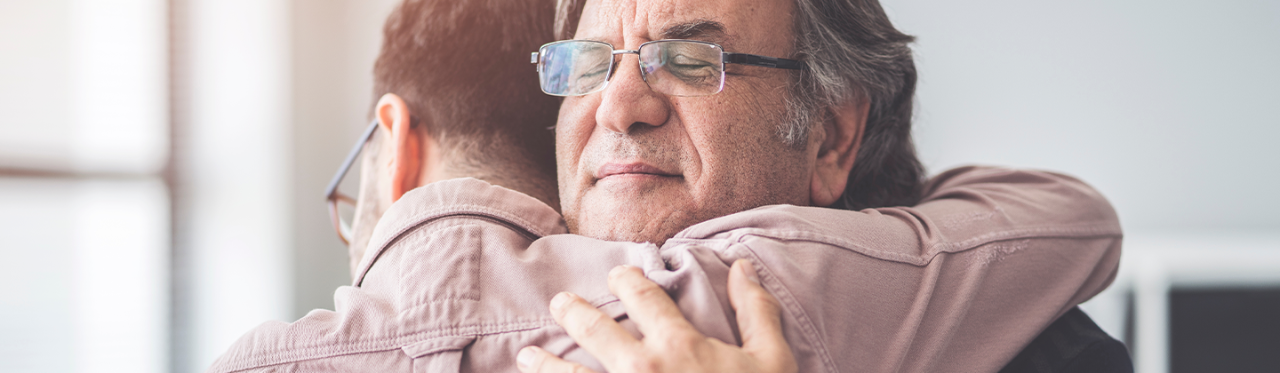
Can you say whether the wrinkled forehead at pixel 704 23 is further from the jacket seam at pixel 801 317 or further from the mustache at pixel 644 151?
the jacket seam at pixel 801 317

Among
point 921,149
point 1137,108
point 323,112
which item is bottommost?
point 323,112

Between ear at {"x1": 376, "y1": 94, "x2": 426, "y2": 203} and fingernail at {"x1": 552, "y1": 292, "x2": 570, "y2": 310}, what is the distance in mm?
612

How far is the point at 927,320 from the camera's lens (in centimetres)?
77

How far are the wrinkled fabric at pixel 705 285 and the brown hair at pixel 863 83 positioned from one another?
0.22 meters

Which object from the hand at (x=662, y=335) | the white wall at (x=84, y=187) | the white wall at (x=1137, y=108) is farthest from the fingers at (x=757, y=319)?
the white wall at (x=84, y=187)

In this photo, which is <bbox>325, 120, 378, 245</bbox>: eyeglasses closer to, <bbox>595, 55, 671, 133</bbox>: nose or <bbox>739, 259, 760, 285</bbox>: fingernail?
<bbox>595, 55, 671, 133</bbox>: nose

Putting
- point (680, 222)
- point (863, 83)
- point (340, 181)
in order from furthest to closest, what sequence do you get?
point (340, 181), point (863, 83), point (680, 222)

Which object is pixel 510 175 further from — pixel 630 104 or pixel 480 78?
pixel 630 104

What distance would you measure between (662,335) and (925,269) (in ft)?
1.26

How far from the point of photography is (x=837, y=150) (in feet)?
3.67

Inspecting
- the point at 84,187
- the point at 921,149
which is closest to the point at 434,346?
the point at 921,149

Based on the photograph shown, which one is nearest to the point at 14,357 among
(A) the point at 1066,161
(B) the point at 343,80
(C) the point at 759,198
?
(B) the point at 343,80

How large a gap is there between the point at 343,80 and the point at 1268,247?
3434mm

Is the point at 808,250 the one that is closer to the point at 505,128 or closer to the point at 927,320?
the point at 927,320
